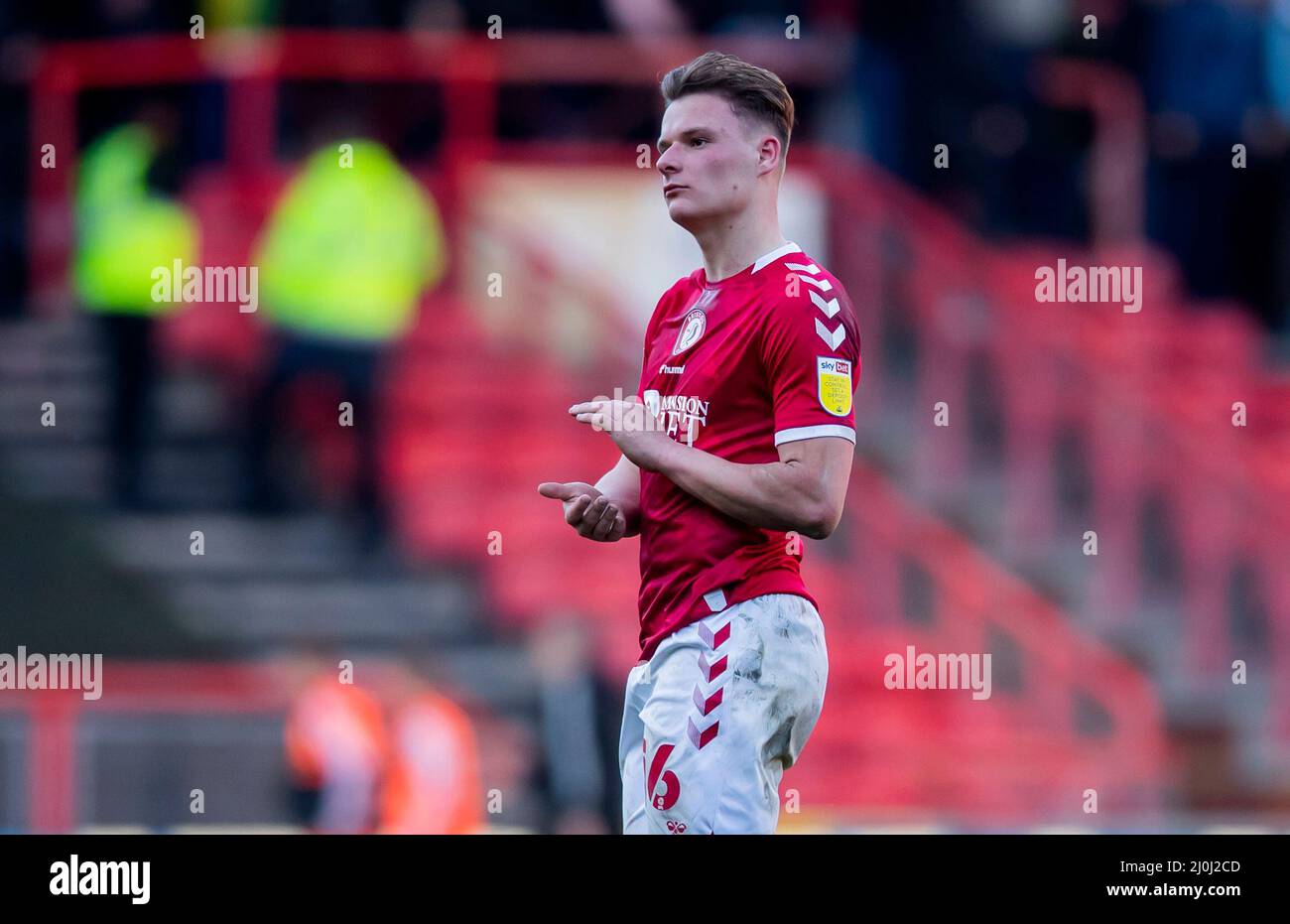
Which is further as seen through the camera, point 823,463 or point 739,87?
point 739,87

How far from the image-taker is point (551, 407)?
8.25 m

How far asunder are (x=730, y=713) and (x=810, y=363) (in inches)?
23.1

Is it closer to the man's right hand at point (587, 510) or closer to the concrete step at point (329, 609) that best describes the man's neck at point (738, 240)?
the man's right hand at point (587, 510)

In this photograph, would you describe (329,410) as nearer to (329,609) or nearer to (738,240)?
(329,609)

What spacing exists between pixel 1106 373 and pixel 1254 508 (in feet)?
2.96

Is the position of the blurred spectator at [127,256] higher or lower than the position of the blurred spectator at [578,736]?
higher

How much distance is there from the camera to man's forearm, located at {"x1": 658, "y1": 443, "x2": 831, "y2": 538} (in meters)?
3.14

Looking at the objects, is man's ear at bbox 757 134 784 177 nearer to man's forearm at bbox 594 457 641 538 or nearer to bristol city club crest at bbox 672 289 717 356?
bristol city club crest at bbox 672 289 717 356

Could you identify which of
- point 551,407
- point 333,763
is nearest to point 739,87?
point 333,763

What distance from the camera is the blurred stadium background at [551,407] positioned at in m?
7.47

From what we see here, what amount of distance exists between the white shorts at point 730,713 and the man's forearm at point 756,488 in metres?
0.17

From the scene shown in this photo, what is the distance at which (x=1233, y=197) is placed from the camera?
33.2 feet

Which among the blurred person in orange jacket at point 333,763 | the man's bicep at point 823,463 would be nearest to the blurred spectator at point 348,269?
the blurred person in orange jacket at point 333,763

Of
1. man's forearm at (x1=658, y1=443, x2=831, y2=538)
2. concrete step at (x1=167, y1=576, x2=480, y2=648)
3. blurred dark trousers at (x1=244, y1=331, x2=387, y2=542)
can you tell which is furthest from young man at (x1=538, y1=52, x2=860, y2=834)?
blurred dark trousers at (x1=244, y1=331, x2=387, y2=542)
